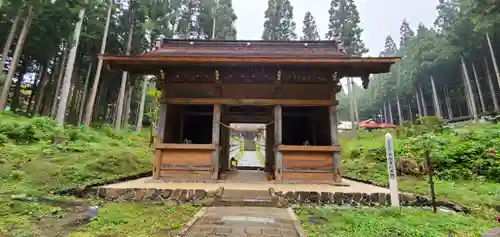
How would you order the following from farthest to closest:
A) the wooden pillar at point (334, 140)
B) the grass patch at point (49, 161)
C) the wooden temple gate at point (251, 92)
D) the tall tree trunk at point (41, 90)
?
the tall tree trunk at point (41, 90) < the wooden pillar at point (334, 140) < the wooden temple gate at point (251, 92) < the grass patch at point (49, 161)

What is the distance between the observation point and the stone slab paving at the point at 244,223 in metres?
3.28

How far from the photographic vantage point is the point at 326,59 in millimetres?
6691

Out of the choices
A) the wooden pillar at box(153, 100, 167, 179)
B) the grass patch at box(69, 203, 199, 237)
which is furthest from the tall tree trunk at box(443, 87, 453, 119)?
the grass patch at box(69, 203, 199, 237)

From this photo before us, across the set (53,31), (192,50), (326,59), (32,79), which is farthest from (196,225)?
(32,79)

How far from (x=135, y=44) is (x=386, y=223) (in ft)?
68.2

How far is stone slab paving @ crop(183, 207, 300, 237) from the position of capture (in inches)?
129

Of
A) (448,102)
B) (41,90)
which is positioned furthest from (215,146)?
(448,102)

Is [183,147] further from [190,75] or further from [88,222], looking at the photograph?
[88,222]

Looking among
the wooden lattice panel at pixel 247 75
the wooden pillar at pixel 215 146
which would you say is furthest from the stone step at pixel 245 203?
the wooden lattice panel at pixel 247 75

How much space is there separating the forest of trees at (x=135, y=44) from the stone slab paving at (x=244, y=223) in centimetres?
547

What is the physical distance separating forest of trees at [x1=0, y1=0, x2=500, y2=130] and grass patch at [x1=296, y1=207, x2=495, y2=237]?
6.64 m

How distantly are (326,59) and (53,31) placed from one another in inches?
643

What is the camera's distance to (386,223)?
3729 millimetres

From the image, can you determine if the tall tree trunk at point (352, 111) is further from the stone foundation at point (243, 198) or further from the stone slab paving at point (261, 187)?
the stone foundation at point (243, 198)
